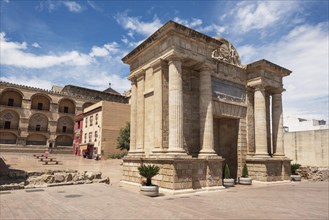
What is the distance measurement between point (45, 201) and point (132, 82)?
380 inches

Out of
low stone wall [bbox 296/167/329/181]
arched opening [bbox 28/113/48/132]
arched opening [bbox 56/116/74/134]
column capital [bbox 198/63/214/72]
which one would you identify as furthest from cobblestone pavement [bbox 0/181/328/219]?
arched opening [bbox 56/116/74/134]

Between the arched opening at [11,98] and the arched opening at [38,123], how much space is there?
11.5 feet

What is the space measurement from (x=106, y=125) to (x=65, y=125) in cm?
1877

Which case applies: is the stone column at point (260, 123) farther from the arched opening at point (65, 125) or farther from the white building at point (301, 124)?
the arched opening at point (65, 125)

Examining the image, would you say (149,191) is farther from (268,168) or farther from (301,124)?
(301,124)

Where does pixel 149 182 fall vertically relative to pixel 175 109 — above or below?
below

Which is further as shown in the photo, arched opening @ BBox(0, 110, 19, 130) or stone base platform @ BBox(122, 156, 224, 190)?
arched opening @ BBox(0, 110, 19, 130)

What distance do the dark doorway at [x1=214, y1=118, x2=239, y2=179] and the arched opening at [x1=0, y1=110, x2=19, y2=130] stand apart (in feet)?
141

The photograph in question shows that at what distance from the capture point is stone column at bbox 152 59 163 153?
13914mm

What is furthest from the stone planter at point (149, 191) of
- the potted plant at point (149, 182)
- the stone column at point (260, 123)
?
the stone column at point (260, 123)

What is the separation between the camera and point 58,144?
52.6 meters

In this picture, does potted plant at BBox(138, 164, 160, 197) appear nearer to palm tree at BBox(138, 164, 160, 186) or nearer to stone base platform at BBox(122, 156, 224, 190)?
palm tree at BBox(138, 164, 160, 186)

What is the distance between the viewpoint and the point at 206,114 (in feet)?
49.5

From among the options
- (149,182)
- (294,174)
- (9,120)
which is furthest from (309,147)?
(9,120)
